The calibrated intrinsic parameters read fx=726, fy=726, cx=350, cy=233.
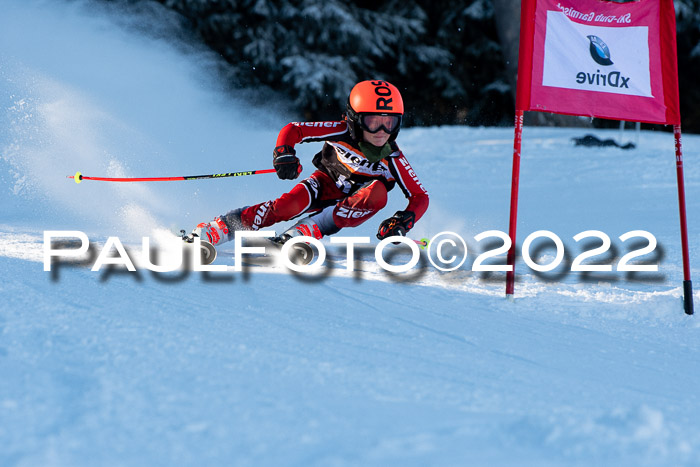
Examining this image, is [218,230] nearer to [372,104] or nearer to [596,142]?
[372,104]

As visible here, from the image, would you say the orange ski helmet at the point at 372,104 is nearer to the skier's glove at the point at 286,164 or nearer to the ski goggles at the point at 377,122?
the ski goggles at the point at 377,122

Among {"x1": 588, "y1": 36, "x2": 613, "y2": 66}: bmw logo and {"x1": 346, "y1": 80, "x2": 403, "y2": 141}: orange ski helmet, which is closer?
{"x1": 588, "y1": 36, "x2": 613, "y2": 66}: bmw logo

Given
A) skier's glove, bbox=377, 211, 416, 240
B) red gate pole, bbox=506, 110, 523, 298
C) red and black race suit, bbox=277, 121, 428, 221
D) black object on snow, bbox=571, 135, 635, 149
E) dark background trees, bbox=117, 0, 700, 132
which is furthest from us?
dark background trees, bbox=117, 0, 700, 132

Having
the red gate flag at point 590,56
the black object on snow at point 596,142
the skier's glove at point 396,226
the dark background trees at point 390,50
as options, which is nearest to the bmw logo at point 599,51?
the red gate flag at point 590,56

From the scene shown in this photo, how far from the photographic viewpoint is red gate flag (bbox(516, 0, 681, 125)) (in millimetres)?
3645

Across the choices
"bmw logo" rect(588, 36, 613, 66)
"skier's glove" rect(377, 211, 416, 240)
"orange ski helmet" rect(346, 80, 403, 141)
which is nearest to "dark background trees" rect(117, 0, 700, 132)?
"orange ski helmet" rect(346, 80, 403, 141)

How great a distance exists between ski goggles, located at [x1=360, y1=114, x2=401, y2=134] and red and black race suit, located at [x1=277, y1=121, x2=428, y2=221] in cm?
22

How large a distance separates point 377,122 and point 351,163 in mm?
376

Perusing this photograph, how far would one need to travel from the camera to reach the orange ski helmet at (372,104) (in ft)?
14.3

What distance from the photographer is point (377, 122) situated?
4.41 metres

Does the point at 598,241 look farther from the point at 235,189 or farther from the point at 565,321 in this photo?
the point at 235,189

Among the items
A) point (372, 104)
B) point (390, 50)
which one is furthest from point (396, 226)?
point (390, 50)

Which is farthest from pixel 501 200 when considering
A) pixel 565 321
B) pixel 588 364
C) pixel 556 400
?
pixel 556 400

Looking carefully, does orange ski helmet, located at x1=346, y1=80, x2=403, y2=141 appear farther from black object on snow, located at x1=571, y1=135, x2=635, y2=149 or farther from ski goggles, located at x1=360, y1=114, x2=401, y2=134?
black object on snow, located at x1=571, y1=135, x2=635, y2=149
